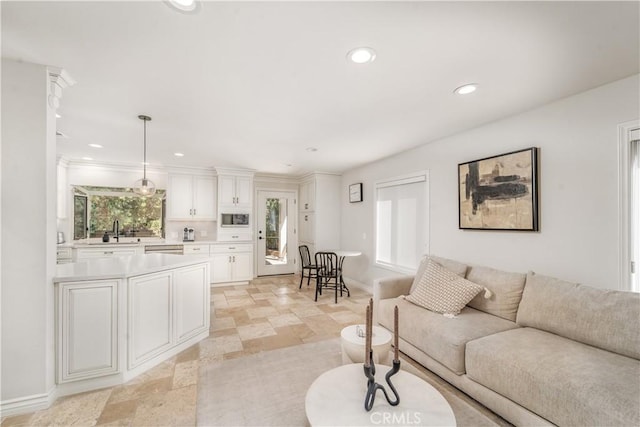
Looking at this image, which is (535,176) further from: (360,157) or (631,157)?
(360,157)

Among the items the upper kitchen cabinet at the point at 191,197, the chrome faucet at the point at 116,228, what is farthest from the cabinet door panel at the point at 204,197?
the chrome faucet at the point at 116,228

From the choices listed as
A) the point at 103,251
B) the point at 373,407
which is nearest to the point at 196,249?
the point at 103,251

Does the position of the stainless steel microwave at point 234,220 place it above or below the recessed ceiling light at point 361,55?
below

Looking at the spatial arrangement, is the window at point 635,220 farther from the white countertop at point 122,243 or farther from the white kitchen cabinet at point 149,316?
the white countertop at point 122,243

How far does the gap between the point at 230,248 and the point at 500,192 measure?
474cm

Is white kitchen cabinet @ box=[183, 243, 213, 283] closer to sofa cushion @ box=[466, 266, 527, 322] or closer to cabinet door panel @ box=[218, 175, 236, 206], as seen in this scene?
cabinet door panel @ box=[218, 175, 236, 206]

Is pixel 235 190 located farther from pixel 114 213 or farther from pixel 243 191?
pixel 114 213

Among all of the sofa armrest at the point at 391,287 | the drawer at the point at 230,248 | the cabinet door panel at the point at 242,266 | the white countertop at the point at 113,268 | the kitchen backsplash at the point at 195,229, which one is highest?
the kitchen backsplash at the point at 195,229

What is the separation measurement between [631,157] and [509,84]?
1.02m

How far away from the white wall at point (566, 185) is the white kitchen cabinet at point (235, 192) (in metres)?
4.00

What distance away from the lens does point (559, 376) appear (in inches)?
59.2

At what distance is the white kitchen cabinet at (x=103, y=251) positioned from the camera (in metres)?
4.49

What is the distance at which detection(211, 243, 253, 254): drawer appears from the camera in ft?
17.8

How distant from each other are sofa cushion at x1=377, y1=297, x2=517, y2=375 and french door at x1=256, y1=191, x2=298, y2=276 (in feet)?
13.7
